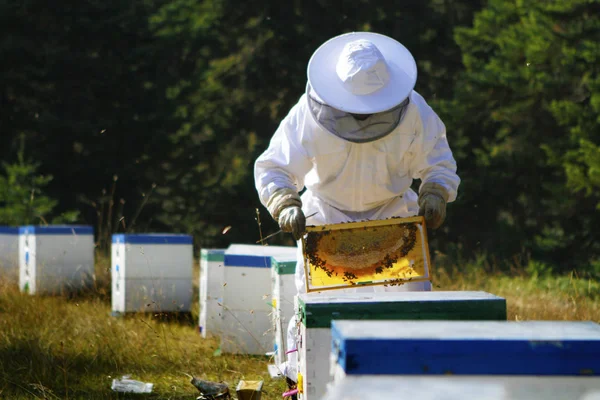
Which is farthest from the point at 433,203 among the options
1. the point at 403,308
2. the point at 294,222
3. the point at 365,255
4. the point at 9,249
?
the point at 9,249

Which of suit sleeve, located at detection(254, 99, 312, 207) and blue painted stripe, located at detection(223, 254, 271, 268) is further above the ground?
suit sleeve, located at detection(254, 99, 312, 207)

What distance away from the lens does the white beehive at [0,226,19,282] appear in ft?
31.3

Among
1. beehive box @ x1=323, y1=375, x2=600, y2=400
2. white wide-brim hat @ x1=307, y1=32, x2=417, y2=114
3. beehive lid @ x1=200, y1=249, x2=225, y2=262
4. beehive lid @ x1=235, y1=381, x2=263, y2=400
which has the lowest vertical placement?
beehive lid @ x1=235, y1=381, x2=263, y2=400

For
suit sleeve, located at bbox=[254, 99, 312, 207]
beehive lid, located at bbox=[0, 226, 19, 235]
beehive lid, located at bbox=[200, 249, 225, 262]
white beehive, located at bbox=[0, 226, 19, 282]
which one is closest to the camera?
suit sleeve, located at bbox=[254, 99, 312, 207]

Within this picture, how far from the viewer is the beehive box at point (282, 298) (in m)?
4.97

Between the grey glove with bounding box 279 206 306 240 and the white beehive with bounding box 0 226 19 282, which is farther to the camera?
the white beehive with bounding box 0 226 19 282

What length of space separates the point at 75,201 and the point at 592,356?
18.7 meters

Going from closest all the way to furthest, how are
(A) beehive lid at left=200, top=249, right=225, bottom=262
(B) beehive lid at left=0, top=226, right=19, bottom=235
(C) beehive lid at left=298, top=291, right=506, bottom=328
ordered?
(C) beehive lid at left=298, top=291, right=506, bottom=328
(A) beehive lid at left=200, top=249, right=225, bottom=262
(B) beehive lid at left=0, top=226, right=19, bottom=235

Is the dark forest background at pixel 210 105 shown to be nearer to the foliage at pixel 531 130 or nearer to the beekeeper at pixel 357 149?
the foliage at pixel 531 130

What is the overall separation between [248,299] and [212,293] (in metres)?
0.59

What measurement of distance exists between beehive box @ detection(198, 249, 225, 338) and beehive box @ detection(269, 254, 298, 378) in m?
1.32

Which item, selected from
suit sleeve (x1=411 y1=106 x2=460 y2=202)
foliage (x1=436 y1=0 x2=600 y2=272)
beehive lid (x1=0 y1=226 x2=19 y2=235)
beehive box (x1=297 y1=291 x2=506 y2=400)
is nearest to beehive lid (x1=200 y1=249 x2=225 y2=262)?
suit sleeve (x1=411 y1=106 x2=460 y2=202)

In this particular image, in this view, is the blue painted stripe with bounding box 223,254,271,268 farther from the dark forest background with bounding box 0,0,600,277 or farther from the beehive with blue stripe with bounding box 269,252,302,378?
the dark forest background with bounding box 0,0,600,277

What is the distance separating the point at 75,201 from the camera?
64.8ft
